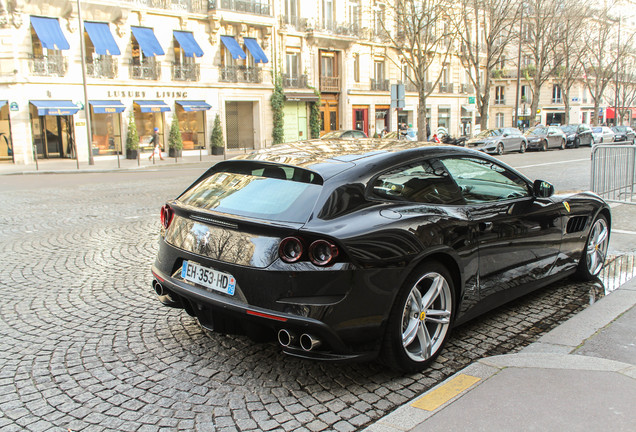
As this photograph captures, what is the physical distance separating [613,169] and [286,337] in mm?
9094

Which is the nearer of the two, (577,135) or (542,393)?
(542,393)

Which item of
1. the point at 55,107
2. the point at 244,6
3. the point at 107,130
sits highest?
the point at 244,6

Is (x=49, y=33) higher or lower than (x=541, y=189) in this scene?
higher

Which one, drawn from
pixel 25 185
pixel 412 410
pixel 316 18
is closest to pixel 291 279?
pixel 412 410

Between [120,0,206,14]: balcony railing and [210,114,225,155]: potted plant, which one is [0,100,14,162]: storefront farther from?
[210,114,225,155]: potted plant

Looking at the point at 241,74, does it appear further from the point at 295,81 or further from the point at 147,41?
the point at 147,41

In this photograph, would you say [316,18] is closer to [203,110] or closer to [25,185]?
[203,110]

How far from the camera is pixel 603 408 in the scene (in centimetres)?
293

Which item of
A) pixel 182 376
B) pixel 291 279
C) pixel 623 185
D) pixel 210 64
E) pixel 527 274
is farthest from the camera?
pixel 210 64

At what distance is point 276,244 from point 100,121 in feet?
98.0

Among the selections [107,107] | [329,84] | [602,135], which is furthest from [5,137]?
[602,135]

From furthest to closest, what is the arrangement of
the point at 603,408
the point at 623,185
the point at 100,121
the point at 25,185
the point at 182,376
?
the point at 100,121 < the point at 25,185 < the point at 623,185 < the point at 182,376 < the point at 603,408

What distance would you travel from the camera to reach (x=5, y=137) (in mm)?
28031

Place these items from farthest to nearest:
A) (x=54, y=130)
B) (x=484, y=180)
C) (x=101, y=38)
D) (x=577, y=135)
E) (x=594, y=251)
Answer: (x=577, y=135), (x=54, y=130), (x=101, y=38), (x=594, y=251), (x=484, y=180)
